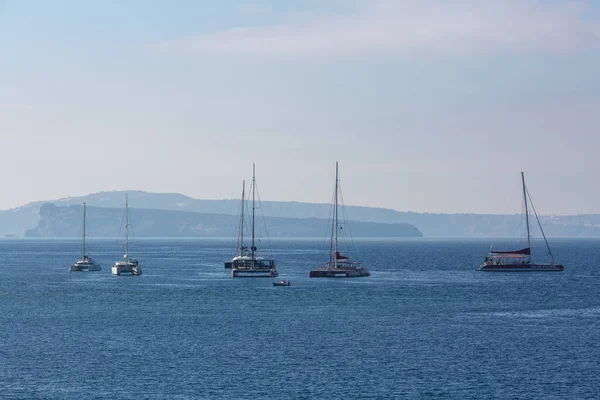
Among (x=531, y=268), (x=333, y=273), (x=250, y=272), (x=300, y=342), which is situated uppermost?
(x=531, y=268)

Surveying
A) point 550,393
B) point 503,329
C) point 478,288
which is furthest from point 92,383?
point 478,288

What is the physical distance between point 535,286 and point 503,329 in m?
61.2

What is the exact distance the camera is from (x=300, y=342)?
86000 mm

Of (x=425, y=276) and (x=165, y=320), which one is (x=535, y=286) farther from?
(x=165, y=320)

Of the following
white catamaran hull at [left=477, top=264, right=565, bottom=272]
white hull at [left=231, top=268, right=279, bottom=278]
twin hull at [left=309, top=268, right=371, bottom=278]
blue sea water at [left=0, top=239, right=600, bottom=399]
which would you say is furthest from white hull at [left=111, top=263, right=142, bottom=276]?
white catamaran hull at [left=477, top=264, right=565, bottom=272]

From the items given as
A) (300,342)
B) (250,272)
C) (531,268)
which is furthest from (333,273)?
(300,342)

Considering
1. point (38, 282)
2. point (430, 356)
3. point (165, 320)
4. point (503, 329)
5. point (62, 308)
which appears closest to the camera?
point (430, 356)

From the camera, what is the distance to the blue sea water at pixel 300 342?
6600 centimetres

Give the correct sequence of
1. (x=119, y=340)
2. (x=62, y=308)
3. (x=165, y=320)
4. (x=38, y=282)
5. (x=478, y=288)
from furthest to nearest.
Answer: (x=38, y=282), (x=478, y=288), (x=62, y=308), (x=165, y=320), (x=119, y=340)

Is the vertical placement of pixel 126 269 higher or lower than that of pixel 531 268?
lower

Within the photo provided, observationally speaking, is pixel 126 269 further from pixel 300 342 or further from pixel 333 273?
pixel 300 342

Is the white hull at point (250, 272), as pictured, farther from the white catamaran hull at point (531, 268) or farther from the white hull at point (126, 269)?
the white catamaran hull at point (531, 268)

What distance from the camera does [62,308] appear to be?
118 m

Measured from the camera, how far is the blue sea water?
217ft
